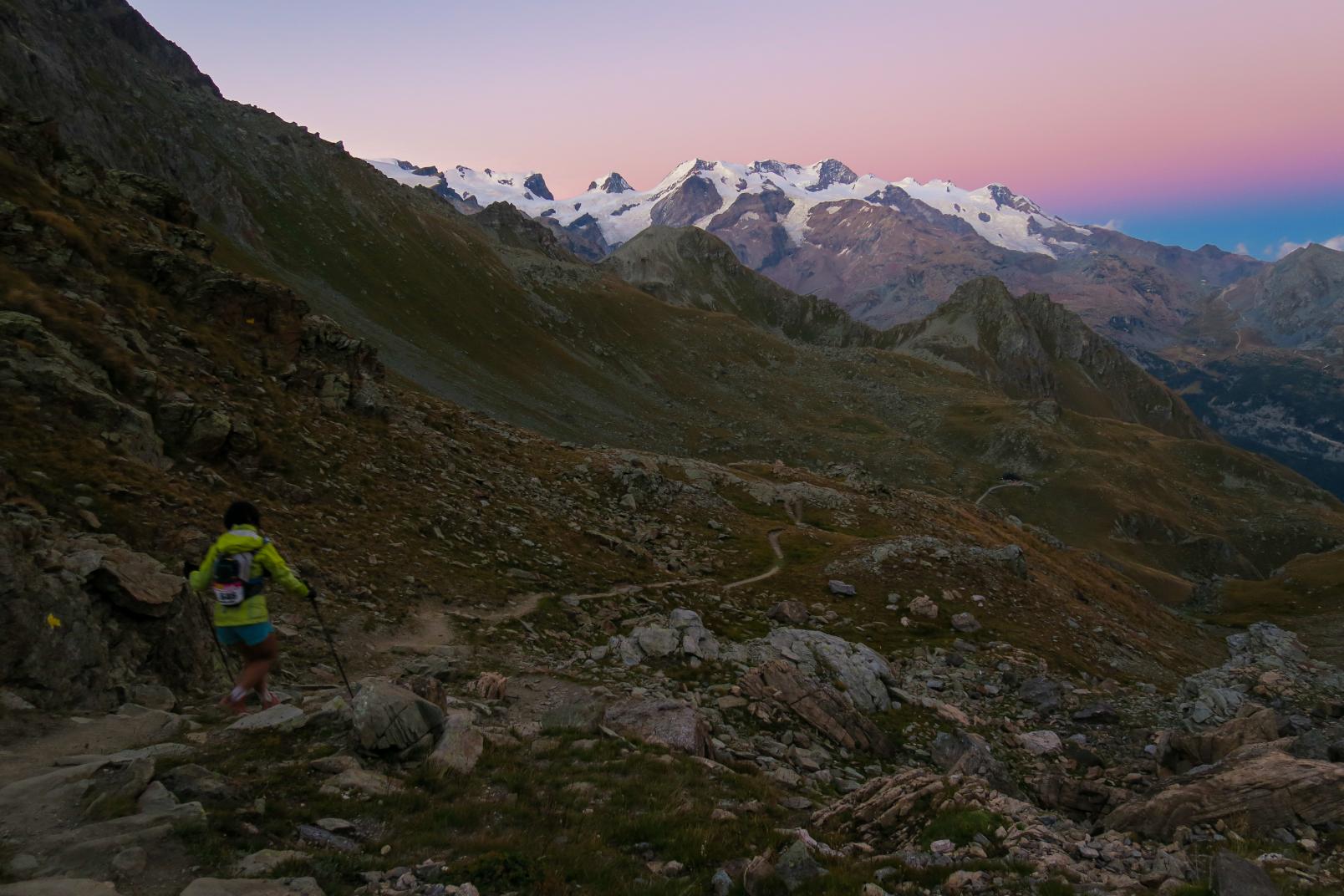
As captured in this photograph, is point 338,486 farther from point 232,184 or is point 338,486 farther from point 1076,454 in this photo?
point 1076,454

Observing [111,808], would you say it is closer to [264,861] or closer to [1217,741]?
[264,861]

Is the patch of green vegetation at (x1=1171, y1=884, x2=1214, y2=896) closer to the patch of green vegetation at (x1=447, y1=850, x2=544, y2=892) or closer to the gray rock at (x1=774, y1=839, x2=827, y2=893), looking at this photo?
the gray rock at (x1=774, y1=839, x2=827, y2=893)

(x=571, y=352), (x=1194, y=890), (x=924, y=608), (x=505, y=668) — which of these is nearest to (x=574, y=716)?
(x=505, y=668)

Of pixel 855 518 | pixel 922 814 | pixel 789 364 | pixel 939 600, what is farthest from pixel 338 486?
pixel 789 364

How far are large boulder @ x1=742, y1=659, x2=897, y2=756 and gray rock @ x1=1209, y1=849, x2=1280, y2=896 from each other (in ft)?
40.8

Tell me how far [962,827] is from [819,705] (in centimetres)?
1033

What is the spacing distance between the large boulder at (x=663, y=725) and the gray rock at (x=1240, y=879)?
32.1 feet

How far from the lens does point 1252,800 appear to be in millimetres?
15383

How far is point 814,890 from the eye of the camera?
32.3 ft

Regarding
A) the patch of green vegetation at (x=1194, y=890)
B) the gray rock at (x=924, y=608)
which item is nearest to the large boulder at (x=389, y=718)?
the patch of green vegetation at (x=1194, y=890)

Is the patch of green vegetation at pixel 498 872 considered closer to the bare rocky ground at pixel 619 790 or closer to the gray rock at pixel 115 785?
the bare rocky ground at pixel 619 790

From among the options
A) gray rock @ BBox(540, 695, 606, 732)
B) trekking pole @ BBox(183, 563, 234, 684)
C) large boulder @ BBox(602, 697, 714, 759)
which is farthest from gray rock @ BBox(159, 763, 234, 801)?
large boulder @ BBox(602, 697, 714, 759)

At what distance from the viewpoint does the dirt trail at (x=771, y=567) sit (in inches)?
1614

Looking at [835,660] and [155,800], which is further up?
[155,800]
